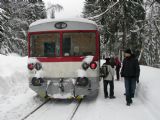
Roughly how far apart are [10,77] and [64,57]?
3.92 m

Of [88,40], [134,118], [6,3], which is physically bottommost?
[134,118]

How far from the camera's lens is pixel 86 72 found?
475 inches

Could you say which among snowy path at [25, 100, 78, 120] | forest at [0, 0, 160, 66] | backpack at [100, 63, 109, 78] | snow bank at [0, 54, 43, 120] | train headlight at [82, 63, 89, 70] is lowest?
snowy path at [25, 100, 78, 120]

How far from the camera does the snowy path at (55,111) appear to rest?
10031 millimetres

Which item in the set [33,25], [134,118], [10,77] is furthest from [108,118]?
[10,77]

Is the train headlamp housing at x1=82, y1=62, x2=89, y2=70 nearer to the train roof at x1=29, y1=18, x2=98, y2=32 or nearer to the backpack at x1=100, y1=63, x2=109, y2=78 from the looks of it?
the backpack at x1=100, y1=63, x2=109, y2=78

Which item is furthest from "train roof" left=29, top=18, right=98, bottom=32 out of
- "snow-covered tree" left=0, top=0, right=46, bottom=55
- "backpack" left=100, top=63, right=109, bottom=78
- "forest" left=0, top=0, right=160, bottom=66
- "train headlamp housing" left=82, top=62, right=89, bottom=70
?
"snow-covered tree" left=0, top=0, right=46, bottom=55

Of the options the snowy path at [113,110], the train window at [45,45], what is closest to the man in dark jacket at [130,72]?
the snowy path at [113,110]

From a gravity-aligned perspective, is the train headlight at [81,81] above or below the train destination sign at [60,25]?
below

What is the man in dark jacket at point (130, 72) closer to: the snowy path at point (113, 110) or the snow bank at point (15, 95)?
the snowy path at point (113, 110)

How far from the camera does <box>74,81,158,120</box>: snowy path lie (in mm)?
9656

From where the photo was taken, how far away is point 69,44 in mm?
12305

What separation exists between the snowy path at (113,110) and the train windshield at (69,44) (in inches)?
68.2

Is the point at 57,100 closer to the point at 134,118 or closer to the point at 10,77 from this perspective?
Answer: the point at 10,77
